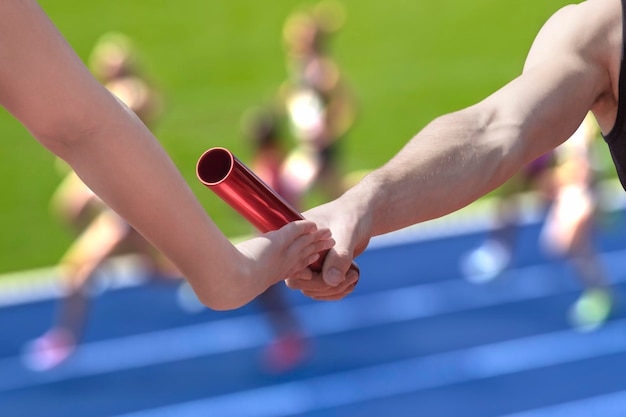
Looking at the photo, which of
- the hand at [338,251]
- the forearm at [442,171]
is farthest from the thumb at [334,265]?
the forearm at [442,171]

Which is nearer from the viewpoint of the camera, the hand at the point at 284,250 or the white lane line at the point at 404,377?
the hand at the point at 284,250

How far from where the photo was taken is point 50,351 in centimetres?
806

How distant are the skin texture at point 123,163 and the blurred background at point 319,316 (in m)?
5.31

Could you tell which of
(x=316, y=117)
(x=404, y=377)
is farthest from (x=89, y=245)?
(x=404, y=377)

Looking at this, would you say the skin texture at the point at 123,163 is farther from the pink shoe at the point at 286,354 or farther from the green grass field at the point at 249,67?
the green grass field at the point at 249,67

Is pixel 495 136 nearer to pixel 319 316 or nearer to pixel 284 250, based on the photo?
pixel 284 250

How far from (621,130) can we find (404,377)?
5427 millimetres

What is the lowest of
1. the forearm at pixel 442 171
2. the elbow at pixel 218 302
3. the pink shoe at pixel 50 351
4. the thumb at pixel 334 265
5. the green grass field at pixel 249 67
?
the elbow at pixel 218 302

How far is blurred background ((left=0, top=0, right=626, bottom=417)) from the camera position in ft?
24.8

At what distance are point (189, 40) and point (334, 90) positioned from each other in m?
6.30

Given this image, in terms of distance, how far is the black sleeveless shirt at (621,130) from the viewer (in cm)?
243

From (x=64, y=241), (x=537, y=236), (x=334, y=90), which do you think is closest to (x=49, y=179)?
(x=64, y=241)

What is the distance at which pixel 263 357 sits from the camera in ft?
26.6

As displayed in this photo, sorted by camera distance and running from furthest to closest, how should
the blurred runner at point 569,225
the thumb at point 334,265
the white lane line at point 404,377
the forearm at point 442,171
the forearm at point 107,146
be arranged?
1. the blurred runner at point 569,225
2. the white lane line at point 404,377
3. the forearm at point 442,171
4. the thumb at point 334,265
5. the forearm at point 107,146
